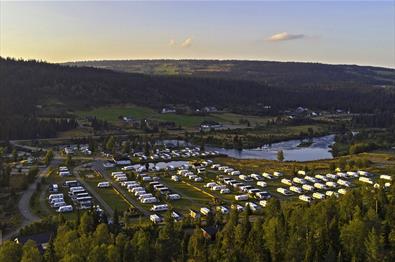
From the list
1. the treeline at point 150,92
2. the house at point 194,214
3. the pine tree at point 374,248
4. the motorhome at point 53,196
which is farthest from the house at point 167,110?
the pine tree at point 374,248

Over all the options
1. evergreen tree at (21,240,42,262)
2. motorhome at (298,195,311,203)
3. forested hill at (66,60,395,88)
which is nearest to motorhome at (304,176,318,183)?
motorhome at (298,195,311,203)

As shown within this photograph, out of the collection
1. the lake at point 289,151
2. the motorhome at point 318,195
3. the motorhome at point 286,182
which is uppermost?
the motorhome at point 318,195

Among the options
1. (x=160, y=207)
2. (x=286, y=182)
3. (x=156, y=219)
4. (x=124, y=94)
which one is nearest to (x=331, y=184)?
(x=286, y=182)

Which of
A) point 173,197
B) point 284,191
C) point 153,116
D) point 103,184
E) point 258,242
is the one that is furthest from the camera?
point 153,116

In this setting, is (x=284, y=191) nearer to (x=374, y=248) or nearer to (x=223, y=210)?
(x=223, y=210)

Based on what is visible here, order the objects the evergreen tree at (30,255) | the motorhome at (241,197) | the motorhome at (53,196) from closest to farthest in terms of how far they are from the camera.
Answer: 1. the evergreen tree at (30,255)
2. the motorhome at (53,196)
3. the motorhome at (241,197)

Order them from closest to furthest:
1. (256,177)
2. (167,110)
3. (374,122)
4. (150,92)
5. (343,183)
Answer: (343,183), (256,177), (374,122), (167,110), (150,92)

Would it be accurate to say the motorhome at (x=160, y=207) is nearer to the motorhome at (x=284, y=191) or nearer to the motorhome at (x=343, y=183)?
the motorhome at (x=284, y=191)
